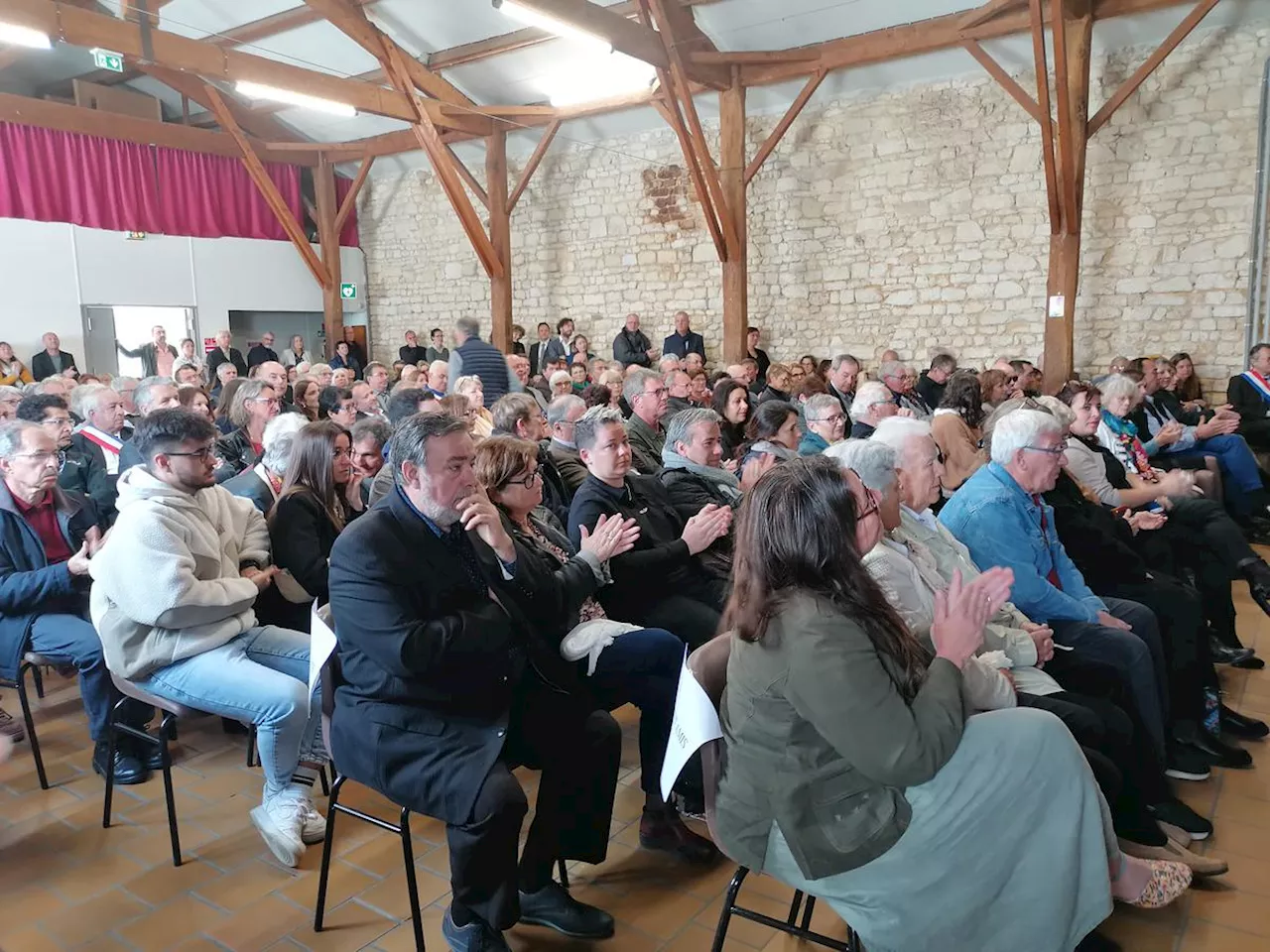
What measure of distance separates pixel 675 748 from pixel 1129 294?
8652 mm

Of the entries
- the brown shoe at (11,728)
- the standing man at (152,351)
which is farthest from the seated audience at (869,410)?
the standing man at (152,351)

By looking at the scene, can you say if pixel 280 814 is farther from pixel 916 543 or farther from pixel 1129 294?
pixel 1129 294

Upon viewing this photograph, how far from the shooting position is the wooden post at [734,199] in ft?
31.6

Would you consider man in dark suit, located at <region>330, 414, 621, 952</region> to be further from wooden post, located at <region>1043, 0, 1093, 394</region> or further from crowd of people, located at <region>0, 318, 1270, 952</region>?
wooden post, located at <region>1043, 0, 1093, 394</region>

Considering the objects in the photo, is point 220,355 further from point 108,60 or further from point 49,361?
point 108,60

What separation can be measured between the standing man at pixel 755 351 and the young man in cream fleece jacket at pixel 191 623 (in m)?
7.88

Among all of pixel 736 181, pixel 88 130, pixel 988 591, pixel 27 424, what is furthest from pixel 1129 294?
pixel 88 130

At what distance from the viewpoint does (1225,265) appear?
8203mm

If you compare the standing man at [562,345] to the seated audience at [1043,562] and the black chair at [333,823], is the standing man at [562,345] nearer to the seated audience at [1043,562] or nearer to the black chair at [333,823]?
the seated audience at [1043,562]

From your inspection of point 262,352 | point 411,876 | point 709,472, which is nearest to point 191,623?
point 411,876

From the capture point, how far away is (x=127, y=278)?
37.6 feet

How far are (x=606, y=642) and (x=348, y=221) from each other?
13090mm

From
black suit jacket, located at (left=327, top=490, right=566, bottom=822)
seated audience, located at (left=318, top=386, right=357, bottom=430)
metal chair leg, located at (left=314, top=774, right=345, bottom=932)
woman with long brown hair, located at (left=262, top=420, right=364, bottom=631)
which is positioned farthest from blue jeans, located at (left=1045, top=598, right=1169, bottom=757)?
seated audience, located at (left=318, top=386, right=357, bottom=430)

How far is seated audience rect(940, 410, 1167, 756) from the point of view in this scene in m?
2.66
